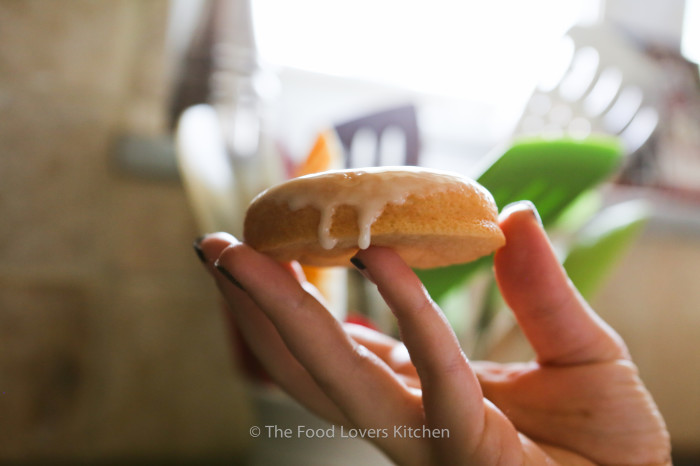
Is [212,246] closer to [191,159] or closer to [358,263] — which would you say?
[358,263]

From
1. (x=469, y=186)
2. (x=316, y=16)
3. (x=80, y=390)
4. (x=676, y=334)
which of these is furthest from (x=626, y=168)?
(x=80, y=390)

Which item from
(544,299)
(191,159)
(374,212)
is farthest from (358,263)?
(191,159)

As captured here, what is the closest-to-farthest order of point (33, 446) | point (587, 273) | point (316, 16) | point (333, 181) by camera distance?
point (333, 181) < point (587, 273) < point (33, 446) < point (316, 16)

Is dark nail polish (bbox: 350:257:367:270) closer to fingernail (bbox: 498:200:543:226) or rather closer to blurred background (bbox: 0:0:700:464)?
fingernail (bbox: 498:200:543:226)

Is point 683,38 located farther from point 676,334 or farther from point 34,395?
point 34,395

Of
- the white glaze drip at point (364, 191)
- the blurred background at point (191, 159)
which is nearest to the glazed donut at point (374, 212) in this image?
the white glaze drip at point (364, 191)

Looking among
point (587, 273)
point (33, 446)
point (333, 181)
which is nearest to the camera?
point (333, 181)
